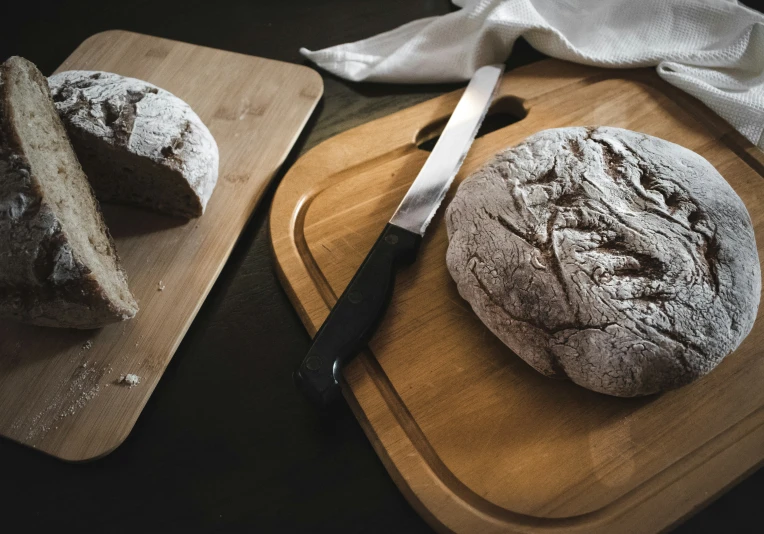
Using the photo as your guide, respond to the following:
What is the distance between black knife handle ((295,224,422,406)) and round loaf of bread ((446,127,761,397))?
138mm

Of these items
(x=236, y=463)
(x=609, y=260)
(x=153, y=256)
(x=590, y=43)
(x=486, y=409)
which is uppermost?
(x=590, y=43)

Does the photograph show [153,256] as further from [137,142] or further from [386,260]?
[386,260]

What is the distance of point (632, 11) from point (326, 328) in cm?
157

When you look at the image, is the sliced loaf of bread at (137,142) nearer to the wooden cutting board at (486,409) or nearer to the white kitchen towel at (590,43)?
the wooden cutting board at (486,409)

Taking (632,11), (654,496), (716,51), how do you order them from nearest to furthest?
(654,496), (716,51), (632,11)

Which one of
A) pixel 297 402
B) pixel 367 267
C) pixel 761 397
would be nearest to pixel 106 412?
pixel 297 402

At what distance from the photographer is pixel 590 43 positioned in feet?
6.76

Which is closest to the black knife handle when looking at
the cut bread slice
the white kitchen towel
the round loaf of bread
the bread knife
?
the bread knife

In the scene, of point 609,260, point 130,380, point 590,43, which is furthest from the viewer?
point 590,43

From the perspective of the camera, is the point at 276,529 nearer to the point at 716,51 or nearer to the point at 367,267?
the point at 367,267

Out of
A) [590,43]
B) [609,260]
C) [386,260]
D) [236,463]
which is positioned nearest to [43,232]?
[236,463]

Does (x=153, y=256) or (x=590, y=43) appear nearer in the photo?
(x=153, y=256)

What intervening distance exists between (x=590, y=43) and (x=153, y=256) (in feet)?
5.17

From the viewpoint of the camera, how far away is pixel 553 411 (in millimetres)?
1364
